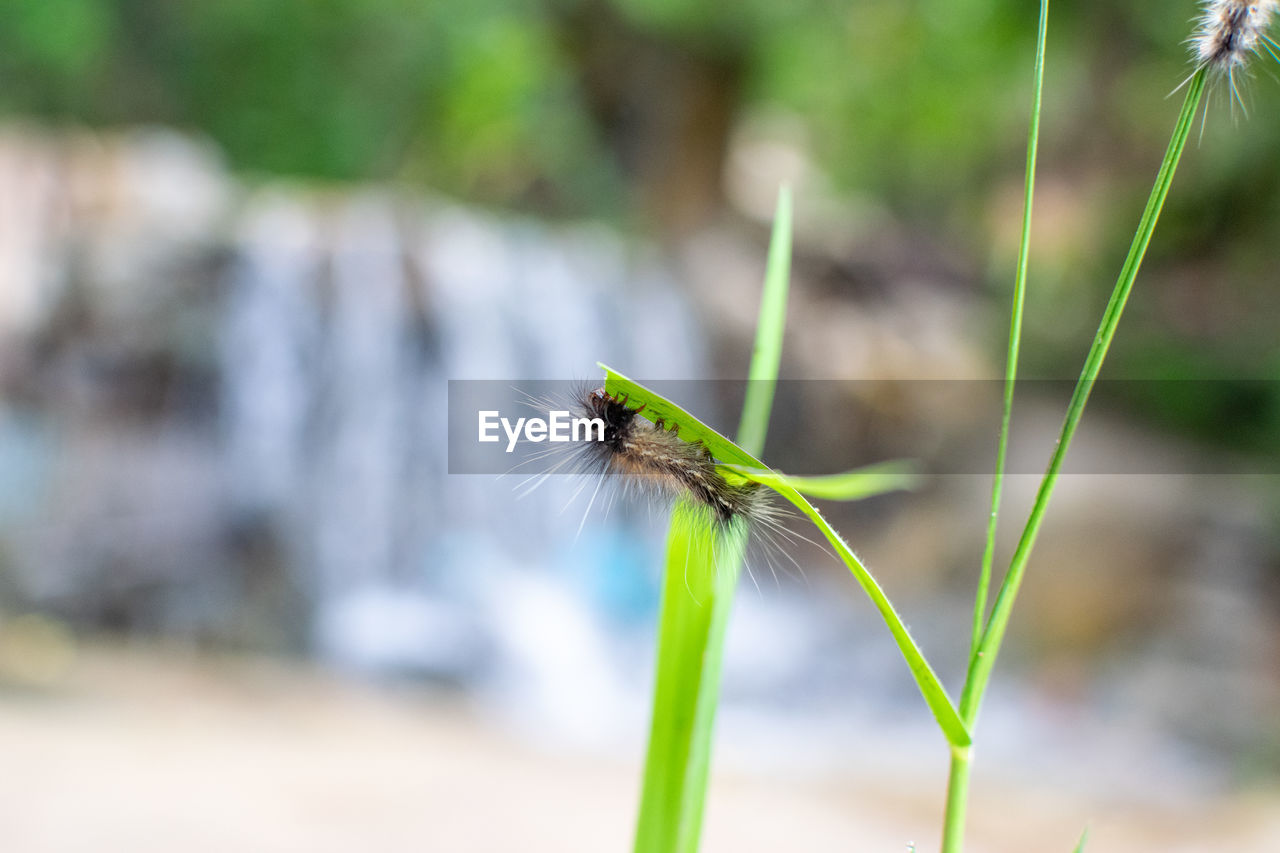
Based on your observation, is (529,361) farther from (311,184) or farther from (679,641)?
(679,641)

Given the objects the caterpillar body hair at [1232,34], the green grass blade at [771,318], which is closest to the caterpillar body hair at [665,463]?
the green grass blade at [771,318]

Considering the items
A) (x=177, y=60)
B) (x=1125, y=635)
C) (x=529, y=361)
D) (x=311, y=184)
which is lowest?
(x=1125, y=635)

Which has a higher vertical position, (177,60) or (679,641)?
(177,60)

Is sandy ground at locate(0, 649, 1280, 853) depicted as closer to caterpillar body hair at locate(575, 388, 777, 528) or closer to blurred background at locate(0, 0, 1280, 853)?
blurred background at locate(0, 0, 1280, 853)

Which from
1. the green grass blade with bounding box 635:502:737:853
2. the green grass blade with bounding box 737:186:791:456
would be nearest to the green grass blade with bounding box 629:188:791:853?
the green grass blade with bounding box 635:502:737:853

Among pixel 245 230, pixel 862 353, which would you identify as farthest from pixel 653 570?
pixel 245 230

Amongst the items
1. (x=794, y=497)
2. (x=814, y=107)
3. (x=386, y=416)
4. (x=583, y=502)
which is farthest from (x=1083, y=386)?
(x=814, y=107)

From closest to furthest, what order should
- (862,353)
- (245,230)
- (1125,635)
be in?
(1125,635), (245,230), (862,353)

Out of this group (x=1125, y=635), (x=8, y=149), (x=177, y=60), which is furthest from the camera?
(x=177, y=60)
